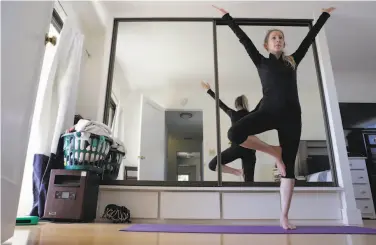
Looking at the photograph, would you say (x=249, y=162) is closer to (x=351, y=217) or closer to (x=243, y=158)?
(x=243, y=158)

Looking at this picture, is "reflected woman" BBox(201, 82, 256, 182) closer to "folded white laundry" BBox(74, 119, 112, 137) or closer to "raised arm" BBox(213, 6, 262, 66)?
"raised arm" BBox(213, 6, 262, 66)

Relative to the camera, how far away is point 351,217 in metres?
2.21

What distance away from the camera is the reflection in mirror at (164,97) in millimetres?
2703

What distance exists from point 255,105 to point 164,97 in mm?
1079

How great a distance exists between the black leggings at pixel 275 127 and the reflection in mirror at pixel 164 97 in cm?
57

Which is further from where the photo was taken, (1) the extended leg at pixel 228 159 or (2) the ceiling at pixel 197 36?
(2) the ceiling at pixel 197 36

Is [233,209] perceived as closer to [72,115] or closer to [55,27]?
[72,115]

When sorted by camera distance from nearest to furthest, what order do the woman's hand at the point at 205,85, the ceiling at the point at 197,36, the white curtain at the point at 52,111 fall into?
the white curtain at the point at 52,111, the ceiling at the point at 197,36, the woman's hand at the point at 205,85

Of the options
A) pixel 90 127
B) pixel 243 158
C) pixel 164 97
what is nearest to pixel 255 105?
pixel 243 158

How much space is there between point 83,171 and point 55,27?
140 centimetres

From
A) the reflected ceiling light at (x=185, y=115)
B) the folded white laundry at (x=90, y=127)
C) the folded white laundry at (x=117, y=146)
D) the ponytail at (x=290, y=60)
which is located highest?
the ponytail at (x=290, y=60)

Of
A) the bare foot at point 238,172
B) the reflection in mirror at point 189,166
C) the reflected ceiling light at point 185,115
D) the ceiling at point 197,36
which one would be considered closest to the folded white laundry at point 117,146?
the reflection in mirror at point 189,166

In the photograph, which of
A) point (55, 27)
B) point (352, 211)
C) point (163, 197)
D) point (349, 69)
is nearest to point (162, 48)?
point (55, 27)

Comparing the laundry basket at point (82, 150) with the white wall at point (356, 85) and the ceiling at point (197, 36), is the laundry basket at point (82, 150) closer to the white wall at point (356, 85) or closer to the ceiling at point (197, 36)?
the ceiling at point (197, 36)
